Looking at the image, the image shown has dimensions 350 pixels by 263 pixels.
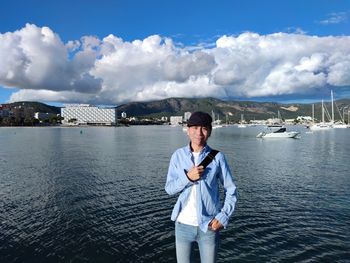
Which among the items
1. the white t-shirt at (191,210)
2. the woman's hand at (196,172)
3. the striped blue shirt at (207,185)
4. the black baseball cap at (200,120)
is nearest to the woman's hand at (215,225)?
the striped blue shirt at (207,185)

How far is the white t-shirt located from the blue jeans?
0.31 ft

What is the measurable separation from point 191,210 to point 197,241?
634 mm

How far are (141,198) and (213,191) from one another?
19.5 meters

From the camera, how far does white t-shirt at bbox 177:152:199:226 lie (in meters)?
6.23

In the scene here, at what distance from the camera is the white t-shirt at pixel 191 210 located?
6.23 m

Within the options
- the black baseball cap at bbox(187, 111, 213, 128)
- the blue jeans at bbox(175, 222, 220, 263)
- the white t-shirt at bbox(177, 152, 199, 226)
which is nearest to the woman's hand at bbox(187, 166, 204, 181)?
the white t-shirt at bbox(177, 152, 199, 226)

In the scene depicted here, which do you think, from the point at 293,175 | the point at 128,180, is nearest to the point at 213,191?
the point at 128,180

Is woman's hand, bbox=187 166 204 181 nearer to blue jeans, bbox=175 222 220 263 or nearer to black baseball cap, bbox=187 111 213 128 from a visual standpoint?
black baseball cap, bbox=187 111 213 128

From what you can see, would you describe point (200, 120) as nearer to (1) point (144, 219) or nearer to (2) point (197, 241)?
(2) point (197, 241)

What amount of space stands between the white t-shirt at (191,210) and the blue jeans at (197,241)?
0.09 metres

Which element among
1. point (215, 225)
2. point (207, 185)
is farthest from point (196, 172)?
point (215, 225)

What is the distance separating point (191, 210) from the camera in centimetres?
631

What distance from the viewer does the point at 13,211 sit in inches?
862

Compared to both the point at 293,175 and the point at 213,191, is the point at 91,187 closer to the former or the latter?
the point at 293,175
